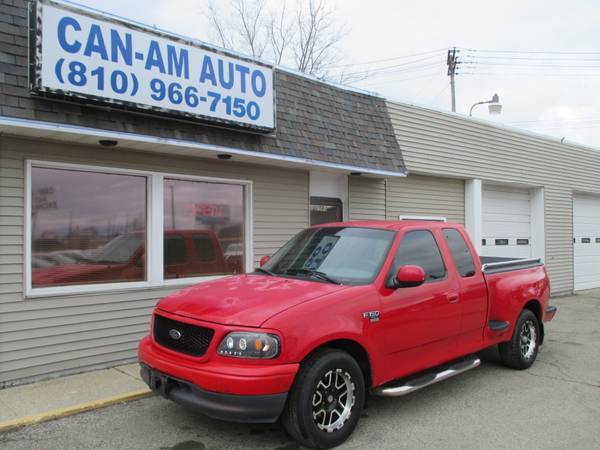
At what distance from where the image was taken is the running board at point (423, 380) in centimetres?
474

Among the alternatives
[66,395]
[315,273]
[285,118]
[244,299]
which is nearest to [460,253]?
[315,273]

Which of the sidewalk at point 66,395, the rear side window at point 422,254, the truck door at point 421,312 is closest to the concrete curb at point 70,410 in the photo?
the sidewalk at point 66,395

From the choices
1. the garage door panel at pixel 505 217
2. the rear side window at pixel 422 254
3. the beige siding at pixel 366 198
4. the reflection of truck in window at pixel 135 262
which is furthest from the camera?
the garage door panel at pixel 505 217

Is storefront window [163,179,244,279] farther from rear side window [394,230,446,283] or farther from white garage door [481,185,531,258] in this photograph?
white garage door [481,185,531,258]

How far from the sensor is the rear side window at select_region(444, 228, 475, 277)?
19.2 feet

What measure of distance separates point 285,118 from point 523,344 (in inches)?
186

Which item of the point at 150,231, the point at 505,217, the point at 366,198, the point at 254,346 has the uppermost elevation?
the point at 366,198

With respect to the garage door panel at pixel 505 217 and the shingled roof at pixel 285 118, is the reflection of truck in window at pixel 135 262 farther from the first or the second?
the garage door panel at pixel 505 217

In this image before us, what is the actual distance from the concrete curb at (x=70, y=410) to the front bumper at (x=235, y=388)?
1.63 metres

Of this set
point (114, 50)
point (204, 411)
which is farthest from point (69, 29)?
point (204, 411)

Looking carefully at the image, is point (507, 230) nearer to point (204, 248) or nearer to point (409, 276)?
point (204, 248)

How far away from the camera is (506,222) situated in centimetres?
1405

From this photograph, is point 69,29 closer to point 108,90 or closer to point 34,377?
point 108,90

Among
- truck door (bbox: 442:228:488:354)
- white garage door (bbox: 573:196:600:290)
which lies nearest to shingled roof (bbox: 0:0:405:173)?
truck door (bbox: 442:228:488:354)
